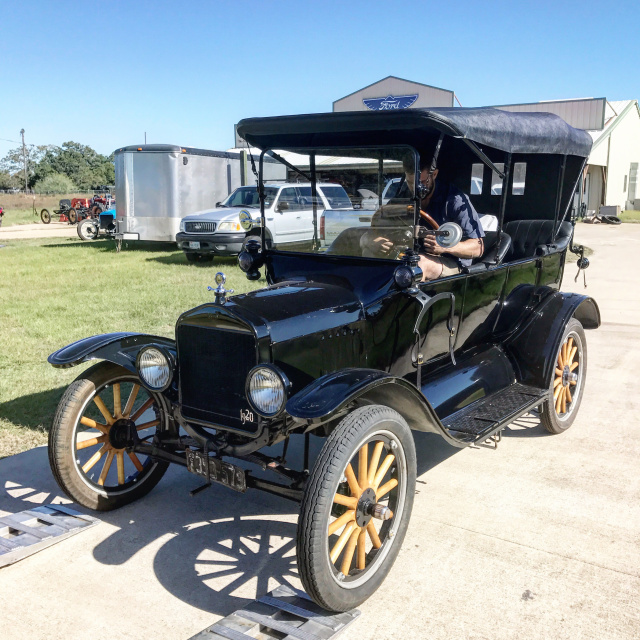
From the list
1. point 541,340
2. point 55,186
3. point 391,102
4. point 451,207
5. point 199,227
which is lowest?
point 541,340

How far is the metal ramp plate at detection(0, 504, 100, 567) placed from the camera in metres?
3.25

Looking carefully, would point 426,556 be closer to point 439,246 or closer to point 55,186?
point 439,246

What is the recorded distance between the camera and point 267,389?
9.68ft

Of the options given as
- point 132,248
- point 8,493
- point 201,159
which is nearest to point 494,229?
point 8,493

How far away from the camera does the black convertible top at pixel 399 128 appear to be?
341 cm

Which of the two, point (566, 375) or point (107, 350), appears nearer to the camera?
point (107, 350)

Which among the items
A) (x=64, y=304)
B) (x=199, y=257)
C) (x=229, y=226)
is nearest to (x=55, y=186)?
(x=199, y=257)

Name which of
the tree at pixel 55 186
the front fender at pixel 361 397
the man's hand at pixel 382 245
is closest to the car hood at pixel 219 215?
the man's hand at pixel 382 245

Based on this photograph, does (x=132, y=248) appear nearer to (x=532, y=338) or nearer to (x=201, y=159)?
(x=201, y=159)

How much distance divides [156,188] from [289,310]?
1429 centimetres

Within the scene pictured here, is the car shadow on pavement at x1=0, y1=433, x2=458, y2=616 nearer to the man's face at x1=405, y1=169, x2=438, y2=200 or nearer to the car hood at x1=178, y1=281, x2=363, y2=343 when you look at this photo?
the car hood at x1=178, y1=281, x2=363, y2=343

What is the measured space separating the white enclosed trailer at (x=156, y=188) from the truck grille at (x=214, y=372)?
13456 millimetres

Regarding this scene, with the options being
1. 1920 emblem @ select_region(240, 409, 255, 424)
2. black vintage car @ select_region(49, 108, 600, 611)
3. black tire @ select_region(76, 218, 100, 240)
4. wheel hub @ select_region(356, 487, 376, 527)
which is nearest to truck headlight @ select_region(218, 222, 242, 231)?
black vintage car @ select_region(49, 108, 600, 611)

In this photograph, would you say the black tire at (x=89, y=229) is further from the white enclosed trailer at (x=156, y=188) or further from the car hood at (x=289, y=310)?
the car hood at (x=289, y=310)
